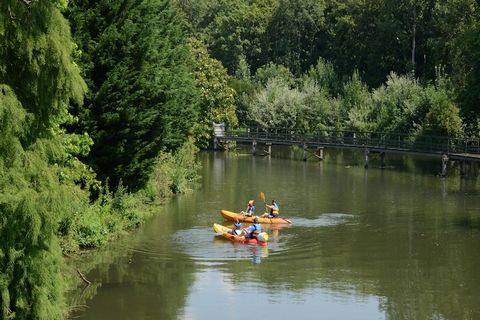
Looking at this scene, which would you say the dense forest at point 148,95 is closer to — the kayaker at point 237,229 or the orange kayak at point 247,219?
the orange kayak at point 247,219

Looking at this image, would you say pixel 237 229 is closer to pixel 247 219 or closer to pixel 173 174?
pixel 247 219

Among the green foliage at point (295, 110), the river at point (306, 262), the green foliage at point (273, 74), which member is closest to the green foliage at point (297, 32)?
the green foliage at point (273, 74)

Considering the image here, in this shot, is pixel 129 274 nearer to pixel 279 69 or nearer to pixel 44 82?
pixel 44 82

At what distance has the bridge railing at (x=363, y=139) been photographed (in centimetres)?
6549

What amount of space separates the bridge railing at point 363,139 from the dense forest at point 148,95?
5.20 ft

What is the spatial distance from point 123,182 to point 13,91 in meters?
21.8

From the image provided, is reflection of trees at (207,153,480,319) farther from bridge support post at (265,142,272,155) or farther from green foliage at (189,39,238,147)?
bridge support post at (265,142,272,155)

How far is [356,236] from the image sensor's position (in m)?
38.8

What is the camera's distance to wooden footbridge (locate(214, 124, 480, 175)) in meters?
64.1

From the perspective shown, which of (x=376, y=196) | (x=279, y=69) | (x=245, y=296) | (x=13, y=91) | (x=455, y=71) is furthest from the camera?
(x=279, y=69)

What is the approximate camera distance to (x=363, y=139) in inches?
2977

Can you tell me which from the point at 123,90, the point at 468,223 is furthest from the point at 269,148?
the point at 123,90

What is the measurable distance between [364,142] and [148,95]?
4077 centimetres

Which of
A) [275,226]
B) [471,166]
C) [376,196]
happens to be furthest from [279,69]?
[275,226]
